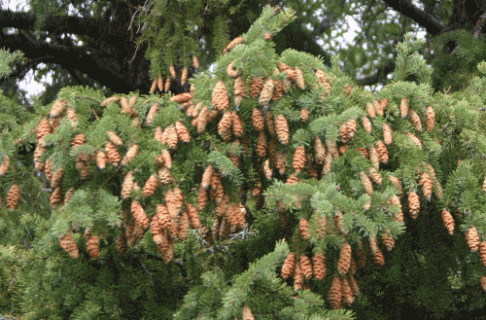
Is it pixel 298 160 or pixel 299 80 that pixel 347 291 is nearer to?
pixel 298 160

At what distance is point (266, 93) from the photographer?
1855 mm

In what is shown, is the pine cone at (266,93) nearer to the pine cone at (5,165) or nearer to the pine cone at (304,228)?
the pine cone at (304,228)

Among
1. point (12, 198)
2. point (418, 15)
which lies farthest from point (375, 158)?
point (418, 15)

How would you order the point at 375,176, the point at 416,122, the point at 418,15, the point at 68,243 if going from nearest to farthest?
the point at 68,243 → the point at 375,176 → the point at 416,122 → the point at 418,15

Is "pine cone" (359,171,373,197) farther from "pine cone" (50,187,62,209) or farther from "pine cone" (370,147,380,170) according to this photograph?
"pine cone" (50,187,62,209)

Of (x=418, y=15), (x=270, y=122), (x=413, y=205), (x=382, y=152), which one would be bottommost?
(x=413, y=205)

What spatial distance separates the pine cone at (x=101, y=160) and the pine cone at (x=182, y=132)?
0.30m

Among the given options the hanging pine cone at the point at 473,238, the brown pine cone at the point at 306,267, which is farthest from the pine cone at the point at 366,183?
the hanging pine cone at the point at 473,238

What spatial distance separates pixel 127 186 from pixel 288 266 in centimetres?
64

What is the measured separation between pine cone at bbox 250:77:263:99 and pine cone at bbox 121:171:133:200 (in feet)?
1.75

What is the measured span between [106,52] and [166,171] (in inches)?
145

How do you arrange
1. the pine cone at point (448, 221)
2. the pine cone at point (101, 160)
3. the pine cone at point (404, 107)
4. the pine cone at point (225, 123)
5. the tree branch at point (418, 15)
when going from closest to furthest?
the pine cone at point (101, 160)
the pine cone at point (225, 123)
the pine cone at point (448, 221)
the pine cone at point (404, 107)
the tree branch at point (418, 15)

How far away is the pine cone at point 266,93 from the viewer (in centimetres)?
185

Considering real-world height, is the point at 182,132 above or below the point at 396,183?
above
